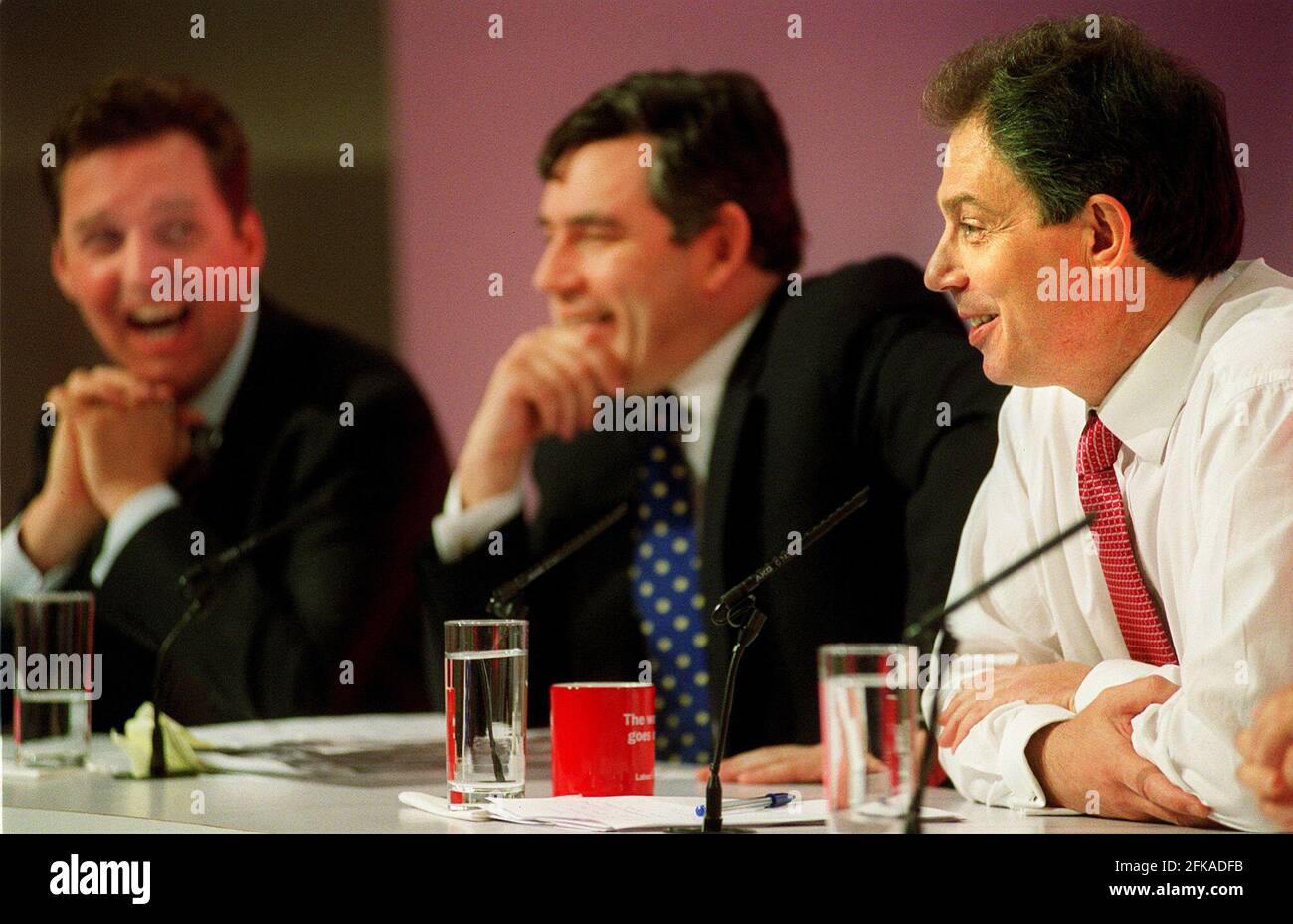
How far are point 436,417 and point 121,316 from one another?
0.71 m

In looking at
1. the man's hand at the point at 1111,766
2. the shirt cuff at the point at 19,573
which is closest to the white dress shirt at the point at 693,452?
the shirt cuff at the point at 19,573

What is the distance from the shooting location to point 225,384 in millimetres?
3273

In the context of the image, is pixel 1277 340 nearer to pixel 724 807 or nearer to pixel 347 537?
pixel 724 807

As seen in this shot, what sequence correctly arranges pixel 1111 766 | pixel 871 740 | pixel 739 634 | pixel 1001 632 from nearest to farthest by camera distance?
pixel 871 740, pixel 1111 766, pixel 739 634, pixel 1001 632

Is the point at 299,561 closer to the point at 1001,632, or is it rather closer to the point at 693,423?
the point at 693,423

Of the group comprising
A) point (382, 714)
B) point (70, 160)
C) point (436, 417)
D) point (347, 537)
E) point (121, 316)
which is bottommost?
point (382, 714)

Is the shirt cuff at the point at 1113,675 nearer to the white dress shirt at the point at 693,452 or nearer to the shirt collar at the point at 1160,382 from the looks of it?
the shirt collar at the point at 1160,382

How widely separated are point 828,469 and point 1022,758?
0.89 meters

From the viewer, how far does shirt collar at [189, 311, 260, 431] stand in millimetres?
3271

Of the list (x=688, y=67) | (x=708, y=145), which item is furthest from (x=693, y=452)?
(x=688, y=67)

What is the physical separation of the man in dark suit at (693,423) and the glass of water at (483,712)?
804 mm

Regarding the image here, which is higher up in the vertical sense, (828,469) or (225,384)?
(225,384)

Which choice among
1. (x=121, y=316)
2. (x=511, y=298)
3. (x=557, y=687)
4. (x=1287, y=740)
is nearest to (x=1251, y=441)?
(x=1287, y=740)

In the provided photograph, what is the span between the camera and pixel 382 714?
320 cm
